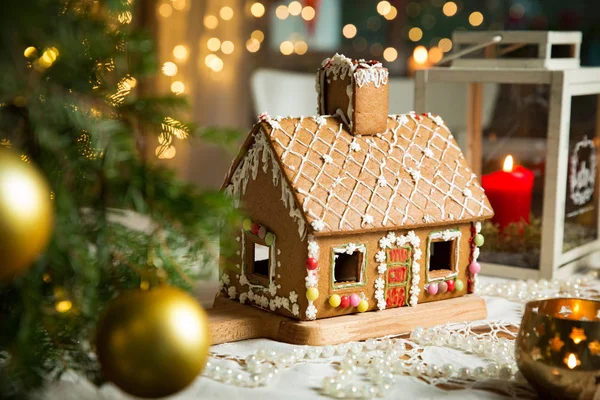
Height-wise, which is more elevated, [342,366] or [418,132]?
[418,132]

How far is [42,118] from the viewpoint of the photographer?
703 mm

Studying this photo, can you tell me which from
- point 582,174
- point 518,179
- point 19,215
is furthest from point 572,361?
point 582,174

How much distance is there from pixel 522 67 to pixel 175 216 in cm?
101

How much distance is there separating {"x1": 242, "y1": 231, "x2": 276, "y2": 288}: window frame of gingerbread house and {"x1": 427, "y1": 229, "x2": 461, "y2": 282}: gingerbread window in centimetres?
26

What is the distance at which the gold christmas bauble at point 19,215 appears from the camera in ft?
1.86

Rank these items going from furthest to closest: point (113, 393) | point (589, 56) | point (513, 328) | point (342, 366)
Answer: point (589, 56), point (513, 328), point (342, 366), point (113, 393)

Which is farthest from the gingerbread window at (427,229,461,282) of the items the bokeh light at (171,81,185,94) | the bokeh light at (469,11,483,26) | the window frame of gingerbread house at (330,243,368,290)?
the bokeh light at (469,11,483,26)

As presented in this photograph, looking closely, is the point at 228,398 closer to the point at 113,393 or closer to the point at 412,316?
the point at 113,393

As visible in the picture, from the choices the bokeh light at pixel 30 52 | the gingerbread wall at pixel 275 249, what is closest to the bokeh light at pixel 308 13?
the gingerbread wall at pixel 275 249

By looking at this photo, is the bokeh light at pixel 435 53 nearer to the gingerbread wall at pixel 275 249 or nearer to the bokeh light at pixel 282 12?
the bokeh light at pixel 282 12

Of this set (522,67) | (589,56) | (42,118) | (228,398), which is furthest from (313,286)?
(589,56)

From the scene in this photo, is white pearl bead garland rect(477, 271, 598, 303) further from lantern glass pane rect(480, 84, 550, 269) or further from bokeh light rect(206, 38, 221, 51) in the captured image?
bokeh light rect(206, 38, 221, 51)

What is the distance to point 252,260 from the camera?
1.22m

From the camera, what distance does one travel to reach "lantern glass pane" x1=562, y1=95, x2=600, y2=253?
4.93ft
